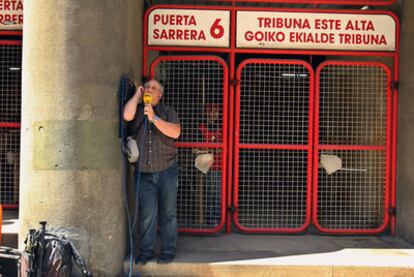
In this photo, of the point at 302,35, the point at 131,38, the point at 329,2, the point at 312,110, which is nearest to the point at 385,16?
the point at 329,2

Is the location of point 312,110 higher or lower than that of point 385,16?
lower

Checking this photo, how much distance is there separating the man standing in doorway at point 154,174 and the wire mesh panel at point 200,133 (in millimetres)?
993

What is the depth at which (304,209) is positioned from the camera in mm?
5910

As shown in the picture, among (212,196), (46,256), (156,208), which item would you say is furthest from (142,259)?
(212,196)

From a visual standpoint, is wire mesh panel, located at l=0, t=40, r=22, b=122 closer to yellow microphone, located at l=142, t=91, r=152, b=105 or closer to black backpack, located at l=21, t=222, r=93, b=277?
yellow microphone, located at l=142, t=91, r=152, b=105

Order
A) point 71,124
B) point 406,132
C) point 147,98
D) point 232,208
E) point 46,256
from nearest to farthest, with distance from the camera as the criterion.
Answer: point 46,256
point 71,124
point 147,98
point 406,132
point 232,208

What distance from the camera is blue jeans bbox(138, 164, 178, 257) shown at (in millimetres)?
4797

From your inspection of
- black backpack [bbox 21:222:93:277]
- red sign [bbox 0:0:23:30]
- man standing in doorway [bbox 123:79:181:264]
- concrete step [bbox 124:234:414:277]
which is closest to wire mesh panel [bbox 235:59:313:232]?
concrete step [bbox 124:234:414:277]

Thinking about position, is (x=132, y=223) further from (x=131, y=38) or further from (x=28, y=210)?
(x=131, y=38)

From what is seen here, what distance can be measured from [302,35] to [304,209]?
229 centimetres

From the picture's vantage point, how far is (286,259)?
4793 millimetres

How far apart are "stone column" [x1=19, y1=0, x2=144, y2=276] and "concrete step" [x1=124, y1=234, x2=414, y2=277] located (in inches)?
29.8

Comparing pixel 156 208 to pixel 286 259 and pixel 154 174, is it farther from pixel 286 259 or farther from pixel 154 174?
pixel 286 259

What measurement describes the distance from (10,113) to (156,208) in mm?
2918
